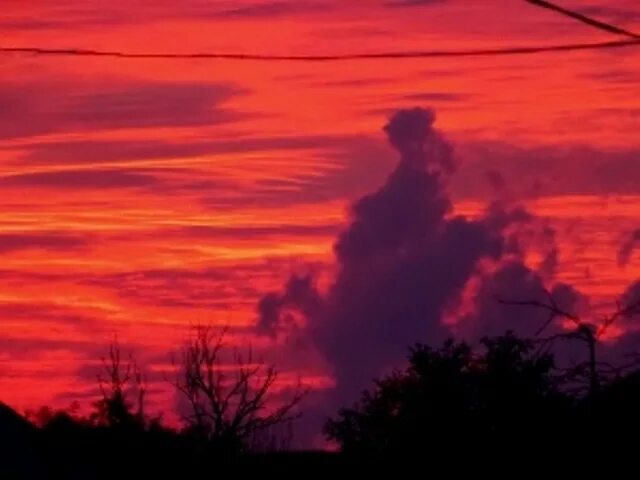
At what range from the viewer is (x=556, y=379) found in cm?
1978

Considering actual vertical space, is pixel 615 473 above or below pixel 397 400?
below

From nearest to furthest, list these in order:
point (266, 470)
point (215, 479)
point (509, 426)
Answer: point (509, 426), point (266, 470), point (215, 479)

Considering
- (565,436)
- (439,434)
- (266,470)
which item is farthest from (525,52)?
(266,470)

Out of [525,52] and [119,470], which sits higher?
[525,52]

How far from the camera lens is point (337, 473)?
28.3 metres

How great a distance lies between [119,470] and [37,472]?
495 inches

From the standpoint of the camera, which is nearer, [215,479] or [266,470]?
[266,470]

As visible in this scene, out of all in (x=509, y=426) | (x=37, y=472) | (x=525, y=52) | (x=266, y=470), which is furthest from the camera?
(x=266, y=470)

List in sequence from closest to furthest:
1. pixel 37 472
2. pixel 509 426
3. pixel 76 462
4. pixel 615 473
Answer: pixel 615 473 < pixel 509 426 < pixel 37 472 < pixel 76 462

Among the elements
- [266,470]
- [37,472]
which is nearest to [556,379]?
[37,472]

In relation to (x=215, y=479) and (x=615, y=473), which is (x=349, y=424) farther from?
(x=615, y=473)

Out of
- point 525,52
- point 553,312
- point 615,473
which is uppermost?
point 525,52

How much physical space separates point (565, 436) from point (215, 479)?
1732cm

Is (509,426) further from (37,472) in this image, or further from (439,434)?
(37,472)
